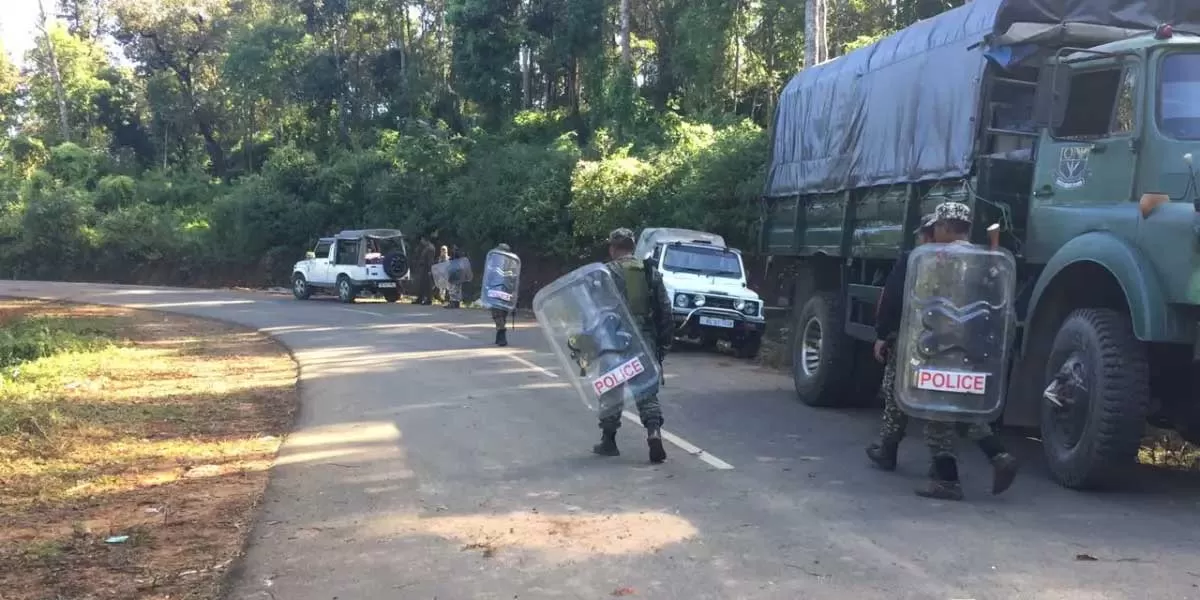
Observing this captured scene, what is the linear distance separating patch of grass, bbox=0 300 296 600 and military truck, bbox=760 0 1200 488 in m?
5.65

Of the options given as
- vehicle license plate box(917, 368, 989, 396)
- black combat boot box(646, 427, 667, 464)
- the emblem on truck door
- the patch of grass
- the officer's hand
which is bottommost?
the patch of grass

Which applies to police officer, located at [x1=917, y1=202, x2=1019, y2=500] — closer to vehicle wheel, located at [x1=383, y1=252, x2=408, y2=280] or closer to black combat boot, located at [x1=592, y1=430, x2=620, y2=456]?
black combat boot, located at [x1=592, y1=430, x2=620, y2=456]

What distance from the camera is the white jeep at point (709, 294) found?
1725 cm

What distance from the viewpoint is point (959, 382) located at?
6.85 m

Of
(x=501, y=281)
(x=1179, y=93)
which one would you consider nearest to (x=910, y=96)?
(x=1179, y=93)

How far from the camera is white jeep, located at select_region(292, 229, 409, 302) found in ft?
101

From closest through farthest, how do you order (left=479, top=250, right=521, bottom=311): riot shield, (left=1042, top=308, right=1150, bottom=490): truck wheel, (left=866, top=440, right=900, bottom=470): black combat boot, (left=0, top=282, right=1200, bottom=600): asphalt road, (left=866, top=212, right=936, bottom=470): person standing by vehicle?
(left=0, top=282, right=1200, bottom=600): asphalt road < (left=1042, top=308, right=1150, bottom=490): truck wheel < (left=866, top=212, right=936, bottom=470): person standing by vehicle < (left=866, top=440, right=900, bottom=470): black combat boot < (left=479, top=250, right=521, bottom=311): riot shield

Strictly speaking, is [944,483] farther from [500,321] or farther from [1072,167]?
[500,321]

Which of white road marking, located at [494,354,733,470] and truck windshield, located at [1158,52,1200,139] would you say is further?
white road marking, located at [494,354,733,470]

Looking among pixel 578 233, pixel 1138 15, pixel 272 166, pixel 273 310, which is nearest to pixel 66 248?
pixel 272 166

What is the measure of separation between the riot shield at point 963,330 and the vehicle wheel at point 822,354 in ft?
14.1

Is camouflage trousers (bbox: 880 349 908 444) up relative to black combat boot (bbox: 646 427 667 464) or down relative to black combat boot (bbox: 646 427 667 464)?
up

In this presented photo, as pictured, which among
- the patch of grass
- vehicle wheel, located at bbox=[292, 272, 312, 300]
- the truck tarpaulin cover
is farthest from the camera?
vehicle wheel, located at bbox=[292, 272, 312, 300]

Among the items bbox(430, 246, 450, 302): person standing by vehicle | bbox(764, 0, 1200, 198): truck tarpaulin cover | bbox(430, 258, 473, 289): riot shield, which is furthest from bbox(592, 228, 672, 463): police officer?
bbox(430, 246, 450, 302): person standing by vehicle
